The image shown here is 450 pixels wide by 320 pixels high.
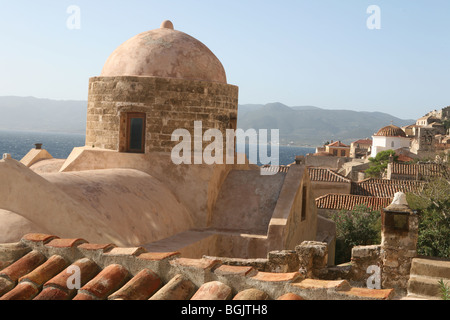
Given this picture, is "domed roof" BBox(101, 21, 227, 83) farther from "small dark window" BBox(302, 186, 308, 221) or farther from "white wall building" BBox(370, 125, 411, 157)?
"white wall building" BBox(370, 125, 411, 157)

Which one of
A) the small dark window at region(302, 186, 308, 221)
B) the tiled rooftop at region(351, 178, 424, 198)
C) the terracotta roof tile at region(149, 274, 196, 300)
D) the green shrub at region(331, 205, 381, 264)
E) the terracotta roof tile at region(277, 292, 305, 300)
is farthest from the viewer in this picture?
the tiled rooftop at region(351, 178, 424, 198)

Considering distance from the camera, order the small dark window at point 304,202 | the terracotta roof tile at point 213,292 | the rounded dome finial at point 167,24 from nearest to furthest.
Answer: the terracotta roof tile at point 213,292, the rounded dome finial at point 167,24, the small dark window at point 304,202

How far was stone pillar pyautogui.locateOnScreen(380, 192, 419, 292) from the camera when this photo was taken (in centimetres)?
704

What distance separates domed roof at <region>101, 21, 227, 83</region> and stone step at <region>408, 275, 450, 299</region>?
719cm

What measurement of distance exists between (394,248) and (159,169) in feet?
19.6

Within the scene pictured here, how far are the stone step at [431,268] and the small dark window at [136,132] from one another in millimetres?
6915

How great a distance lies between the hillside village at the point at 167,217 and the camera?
15.1 feet

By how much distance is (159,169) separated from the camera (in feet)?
37.6

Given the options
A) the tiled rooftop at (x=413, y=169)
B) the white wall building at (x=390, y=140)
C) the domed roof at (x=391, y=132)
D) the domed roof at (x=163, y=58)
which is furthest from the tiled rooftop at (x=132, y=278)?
the domed roof at (x=391, y=132)

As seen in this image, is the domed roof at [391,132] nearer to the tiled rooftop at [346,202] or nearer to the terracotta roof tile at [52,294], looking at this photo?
the tiled rooftop at [346,202]

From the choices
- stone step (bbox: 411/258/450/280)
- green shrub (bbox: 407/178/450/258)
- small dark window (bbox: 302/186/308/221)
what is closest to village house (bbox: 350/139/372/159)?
green shrub (bbox: 407/178/450/258)
